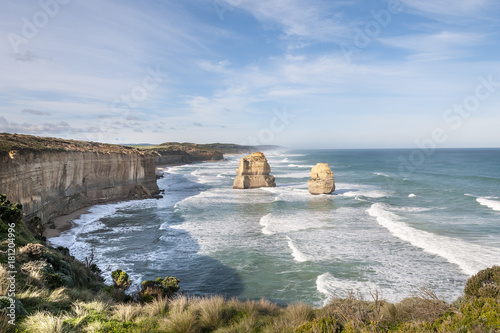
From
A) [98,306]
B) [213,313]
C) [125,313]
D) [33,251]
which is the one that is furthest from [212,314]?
[33,251]

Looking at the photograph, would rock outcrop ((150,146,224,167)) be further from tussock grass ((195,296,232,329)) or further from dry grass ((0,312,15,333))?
dry grass ((0,312,15,333))

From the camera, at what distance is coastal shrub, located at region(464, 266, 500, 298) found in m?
7.94

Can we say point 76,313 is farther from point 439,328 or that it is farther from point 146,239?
point 146,239

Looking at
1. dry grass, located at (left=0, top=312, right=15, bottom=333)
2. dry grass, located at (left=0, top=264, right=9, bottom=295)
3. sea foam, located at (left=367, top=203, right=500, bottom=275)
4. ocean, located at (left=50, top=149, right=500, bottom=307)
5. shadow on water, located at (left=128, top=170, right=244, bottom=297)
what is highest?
dry grass, located at (left=0, top=264, right=9, bottom=295)

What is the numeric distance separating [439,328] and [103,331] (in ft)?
22.3

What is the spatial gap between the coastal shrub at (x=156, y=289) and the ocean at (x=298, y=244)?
6.83 feet

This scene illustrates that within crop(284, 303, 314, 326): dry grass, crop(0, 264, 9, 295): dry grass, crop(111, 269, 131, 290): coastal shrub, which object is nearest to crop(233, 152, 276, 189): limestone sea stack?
crop(111, 269, 131, 290): coastal shrub

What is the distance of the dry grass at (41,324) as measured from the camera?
5.84 metres

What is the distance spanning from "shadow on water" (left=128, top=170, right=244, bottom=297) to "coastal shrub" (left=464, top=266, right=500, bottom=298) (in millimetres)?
8668

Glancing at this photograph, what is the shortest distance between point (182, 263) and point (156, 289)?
5.96m

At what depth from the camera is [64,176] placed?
28547 millimetres

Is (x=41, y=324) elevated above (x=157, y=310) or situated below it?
above

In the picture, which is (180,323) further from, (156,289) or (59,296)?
(156,289)

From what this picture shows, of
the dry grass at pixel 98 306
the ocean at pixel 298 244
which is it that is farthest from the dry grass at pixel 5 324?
the ocean at pixel 298 244
